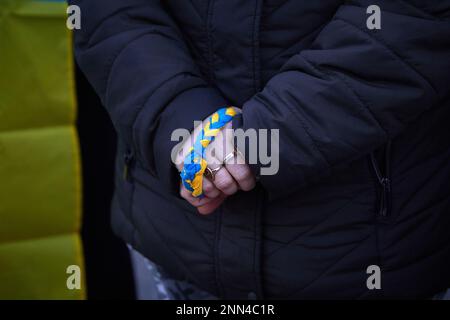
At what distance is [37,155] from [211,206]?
0.84 meters

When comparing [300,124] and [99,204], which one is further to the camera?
[99,204]

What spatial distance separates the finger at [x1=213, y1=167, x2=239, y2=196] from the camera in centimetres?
100

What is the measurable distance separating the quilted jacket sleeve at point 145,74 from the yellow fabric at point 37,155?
1.67 ft

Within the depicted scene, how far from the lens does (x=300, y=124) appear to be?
3.09 ft

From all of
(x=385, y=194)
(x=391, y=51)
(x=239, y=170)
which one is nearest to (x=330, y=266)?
(x=385, y=194)

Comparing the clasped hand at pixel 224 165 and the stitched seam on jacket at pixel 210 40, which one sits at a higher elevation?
the stitched seam on jacket at pixel 210 40

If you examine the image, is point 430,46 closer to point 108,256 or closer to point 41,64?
point 41,64

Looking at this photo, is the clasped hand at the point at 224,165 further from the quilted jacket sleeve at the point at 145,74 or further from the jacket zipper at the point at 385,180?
the jacket zipper at the point at 385,180

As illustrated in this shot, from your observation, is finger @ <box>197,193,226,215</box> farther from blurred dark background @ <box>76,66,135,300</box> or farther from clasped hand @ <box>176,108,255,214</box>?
blurred dark background @ <box>76,66,135,300</box>

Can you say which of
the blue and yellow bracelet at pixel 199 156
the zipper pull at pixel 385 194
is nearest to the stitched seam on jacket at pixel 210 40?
the blue and yellow bracelet at pixel 199 156

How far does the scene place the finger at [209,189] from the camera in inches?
40.0

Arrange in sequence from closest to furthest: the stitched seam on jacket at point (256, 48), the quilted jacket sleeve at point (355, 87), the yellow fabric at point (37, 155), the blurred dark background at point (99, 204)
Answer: the quilted jacket sleeve at point (355, 87) → the stitched seam on jacket at point (256, 48) → the yellow fabric at point (37, 155) → the blurred dark background at point (99, 204)

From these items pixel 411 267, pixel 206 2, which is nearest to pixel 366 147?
pixel 411 267

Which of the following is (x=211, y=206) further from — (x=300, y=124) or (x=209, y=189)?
(x=300, y=124)
